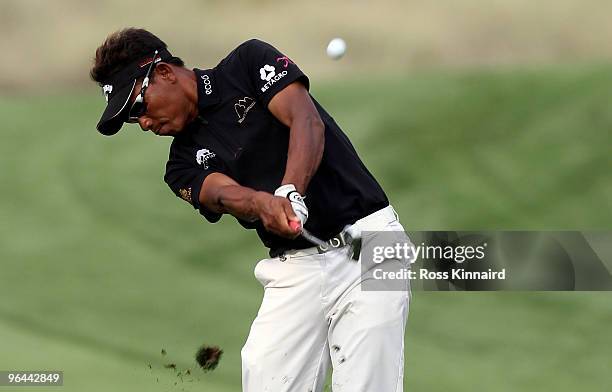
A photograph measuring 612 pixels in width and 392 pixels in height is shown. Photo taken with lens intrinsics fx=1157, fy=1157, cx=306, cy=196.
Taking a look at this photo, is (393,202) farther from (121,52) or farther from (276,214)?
(276,214)

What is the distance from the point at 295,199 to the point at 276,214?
9 cm

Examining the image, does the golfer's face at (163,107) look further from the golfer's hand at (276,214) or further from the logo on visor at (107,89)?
the golfer's hand at (276,214)

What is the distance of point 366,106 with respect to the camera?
12766mm

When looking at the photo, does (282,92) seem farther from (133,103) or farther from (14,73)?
(14,73)

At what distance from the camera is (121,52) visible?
4754 mm

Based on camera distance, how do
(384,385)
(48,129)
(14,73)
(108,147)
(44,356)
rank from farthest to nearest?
(14,73) < (48,129) < (108,147) < (44,356) < (384,385)

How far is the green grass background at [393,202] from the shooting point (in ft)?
28.3

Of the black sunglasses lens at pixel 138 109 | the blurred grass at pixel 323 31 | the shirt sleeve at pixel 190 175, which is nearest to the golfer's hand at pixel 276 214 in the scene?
the shirt sleeve at pixel 190 175

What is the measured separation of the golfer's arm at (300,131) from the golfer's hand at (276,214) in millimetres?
110

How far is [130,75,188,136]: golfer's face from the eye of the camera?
4.73 metres

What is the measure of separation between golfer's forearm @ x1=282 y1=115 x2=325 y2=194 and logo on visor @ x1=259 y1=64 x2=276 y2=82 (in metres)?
0.24

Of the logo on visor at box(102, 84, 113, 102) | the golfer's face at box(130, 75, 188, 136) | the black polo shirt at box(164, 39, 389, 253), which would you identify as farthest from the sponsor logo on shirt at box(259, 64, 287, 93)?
the logo on visor at box(102, 84, 113, 102)

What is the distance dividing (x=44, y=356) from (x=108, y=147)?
4.60m

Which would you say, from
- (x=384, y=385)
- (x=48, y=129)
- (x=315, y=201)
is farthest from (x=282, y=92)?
(x=48, y=129)
